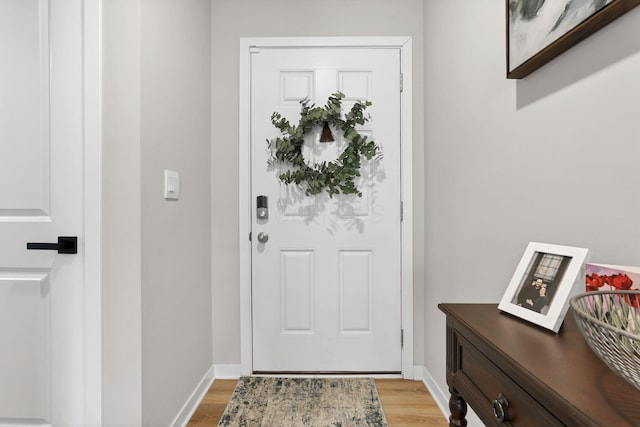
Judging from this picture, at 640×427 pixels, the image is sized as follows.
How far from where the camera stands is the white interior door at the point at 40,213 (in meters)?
1.45

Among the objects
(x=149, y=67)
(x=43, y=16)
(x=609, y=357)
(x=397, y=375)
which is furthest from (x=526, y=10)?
(x=397, y=375)

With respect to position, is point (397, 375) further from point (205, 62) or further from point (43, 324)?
point (205, 62)

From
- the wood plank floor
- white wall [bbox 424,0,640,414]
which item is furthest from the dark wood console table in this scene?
the wood plank floor

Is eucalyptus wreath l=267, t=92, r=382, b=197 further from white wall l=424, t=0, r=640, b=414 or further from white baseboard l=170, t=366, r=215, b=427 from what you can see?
white baseboard l=170, t=366, r=215, b=427

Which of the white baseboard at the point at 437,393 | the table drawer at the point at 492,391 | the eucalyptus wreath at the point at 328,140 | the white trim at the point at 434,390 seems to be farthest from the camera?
the eucalyptus wreath at the point at 328,140

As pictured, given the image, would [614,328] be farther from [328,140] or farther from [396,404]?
[328,140]

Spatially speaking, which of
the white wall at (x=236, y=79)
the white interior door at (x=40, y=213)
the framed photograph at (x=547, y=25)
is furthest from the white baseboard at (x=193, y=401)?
the framed photograph at (x=547, y=25)

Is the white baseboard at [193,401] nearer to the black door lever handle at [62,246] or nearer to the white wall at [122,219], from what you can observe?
the white wall at [122,219]

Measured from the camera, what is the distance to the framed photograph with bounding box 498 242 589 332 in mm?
768

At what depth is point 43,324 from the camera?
57.6 inches

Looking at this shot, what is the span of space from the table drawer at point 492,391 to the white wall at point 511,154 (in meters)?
0.38

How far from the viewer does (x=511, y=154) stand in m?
1.29

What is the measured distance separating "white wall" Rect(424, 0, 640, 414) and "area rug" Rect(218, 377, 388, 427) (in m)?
0.44

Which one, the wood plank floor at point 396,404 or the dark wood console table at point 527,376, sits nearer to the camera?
the dark wood console table at point 527,376
